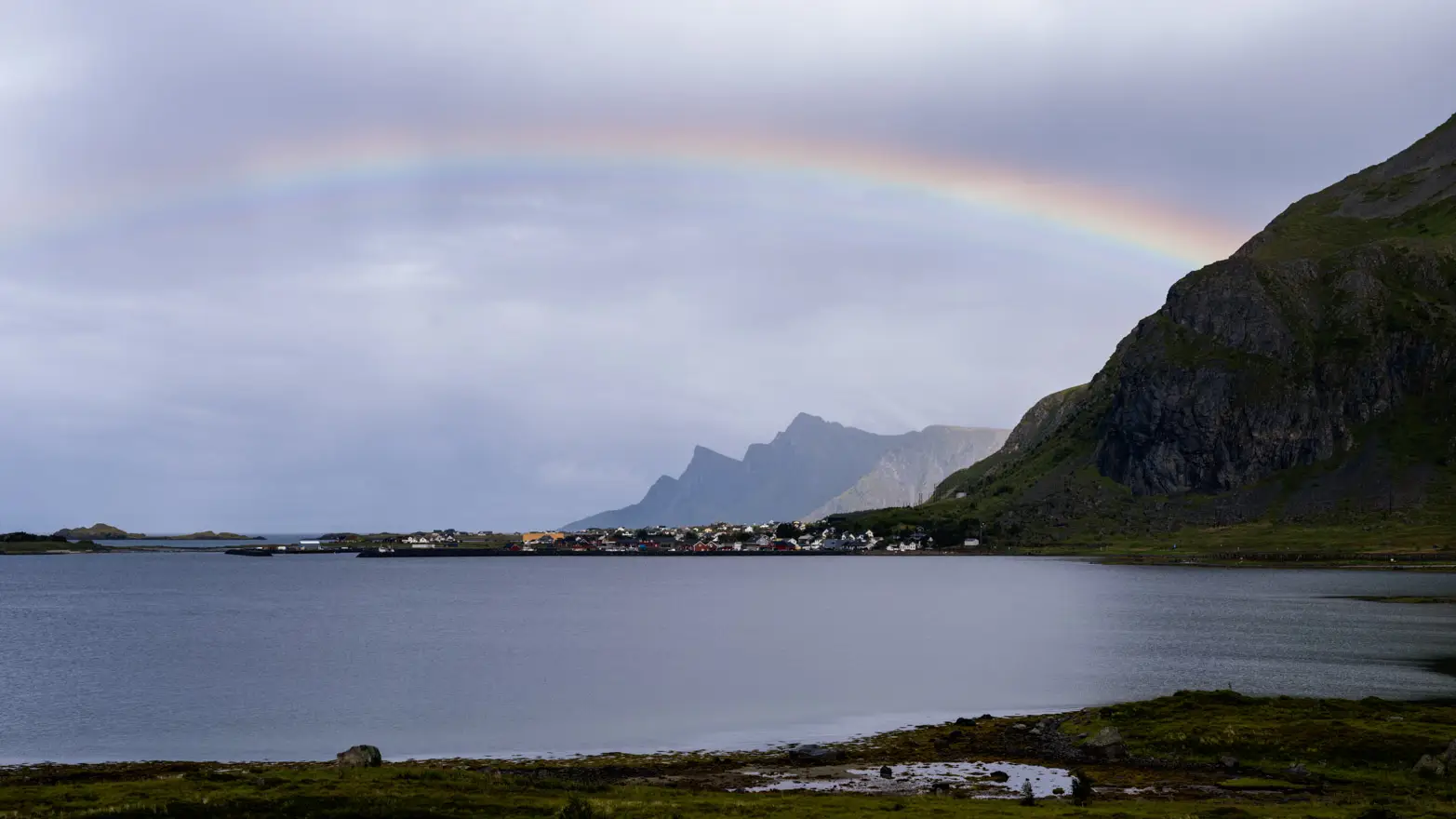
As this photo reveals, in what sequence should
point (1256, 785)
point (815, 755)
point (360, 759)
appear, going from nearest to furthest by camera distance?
point (1256, 785), point (360, 759), point (815, 755)

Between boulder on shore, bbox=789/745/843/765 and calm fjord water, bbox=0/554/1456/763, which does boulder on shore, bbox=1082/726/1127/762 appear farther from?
calm fjord water, bbox=0/554/1456/763

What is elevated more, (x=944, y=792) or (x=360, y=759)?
(x=360, y=759)

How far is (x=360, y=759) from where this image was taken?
62.0m

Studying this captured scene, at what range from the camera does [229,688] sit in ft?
358

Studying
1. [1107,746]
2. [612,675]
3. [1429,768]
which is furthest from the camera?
[612,675]

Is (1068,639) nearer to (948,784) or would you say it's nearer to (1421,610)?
(1421,610)

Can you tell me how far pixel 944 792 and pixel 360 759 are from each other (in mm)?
31754

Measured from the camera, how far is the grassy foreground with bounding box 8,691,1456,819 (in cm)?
5053

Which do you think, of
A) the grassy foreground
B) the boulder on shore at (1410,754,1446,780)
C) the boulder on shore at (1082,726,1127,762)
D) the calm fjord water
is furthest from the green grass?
the calm fjord water

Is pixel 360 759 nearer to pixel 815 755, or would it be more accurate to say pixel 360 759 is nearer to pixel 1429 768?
pixel 815 755

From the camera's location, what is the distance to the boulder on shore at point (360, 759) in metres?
61.7

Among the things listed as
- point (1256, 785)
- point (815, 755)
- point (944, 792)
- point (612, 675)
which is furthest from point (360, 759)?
point (612, 675)

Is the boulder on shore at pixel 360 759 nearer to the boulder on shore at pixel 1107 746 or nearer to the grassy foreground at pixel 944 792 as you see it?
the grassy foreground at pixel 944 792

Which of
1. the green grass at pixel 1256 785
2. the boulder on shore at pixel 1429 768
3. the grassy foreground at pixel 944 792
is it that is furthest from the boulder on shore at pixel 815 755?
the boulder on shore at pixel 1429 768
